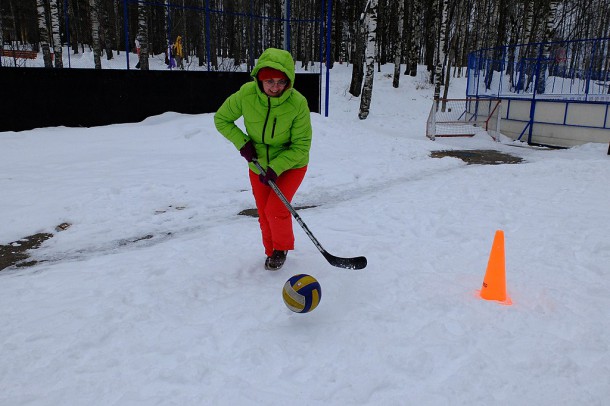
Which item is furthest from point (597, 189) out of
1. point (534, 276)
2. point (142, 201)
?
point (142, 201)

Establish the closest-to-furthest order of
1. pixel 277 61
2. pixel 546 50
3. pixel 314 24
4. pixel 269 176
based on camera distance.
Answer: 1. pixel 277 61
2. pixel 269 176
3. pixel 546 50
4. pixel 314 24

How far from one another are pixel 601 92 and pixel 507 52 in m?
3.45

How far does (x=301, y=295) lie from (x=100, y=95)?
929cm

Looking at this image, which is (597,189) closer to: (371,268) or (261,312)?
(371,268)

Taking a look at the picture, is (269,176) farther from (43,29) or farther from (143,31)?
(43,29)

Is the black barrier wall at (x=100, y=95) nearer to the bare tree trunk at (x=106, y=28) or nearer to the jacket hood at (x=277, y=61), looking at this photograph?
the jacket hood at (x=277, y=61)

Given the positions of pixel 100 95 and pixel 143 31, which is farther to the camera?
pixel 143 31

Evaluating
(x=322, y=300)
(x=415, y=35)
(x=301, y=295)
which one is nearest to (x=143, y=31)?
(x=415, y=35)

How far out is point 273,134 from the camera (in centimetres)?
383

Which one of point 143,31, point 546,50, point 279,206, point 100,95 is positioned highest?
point 143,31

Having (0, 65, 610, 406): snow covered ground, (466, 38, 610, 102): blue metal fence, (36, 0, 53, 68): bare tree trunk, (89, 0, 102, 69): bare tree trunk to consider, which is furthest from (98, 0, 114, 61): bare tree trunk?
(0, 65, 610, 406): snow covered ground

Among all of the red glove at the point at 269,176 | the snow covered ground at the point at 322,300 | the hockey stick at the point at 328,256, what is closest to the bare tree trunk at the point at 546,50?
the snow covered ground at the point at 322,300

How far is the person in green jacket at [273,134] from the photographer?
141 inches

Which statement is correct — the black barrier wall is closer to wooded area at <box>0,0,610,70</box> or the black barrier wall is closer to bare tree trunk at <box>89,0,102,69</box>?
wooded area at <box>0,0,610,70</box>
